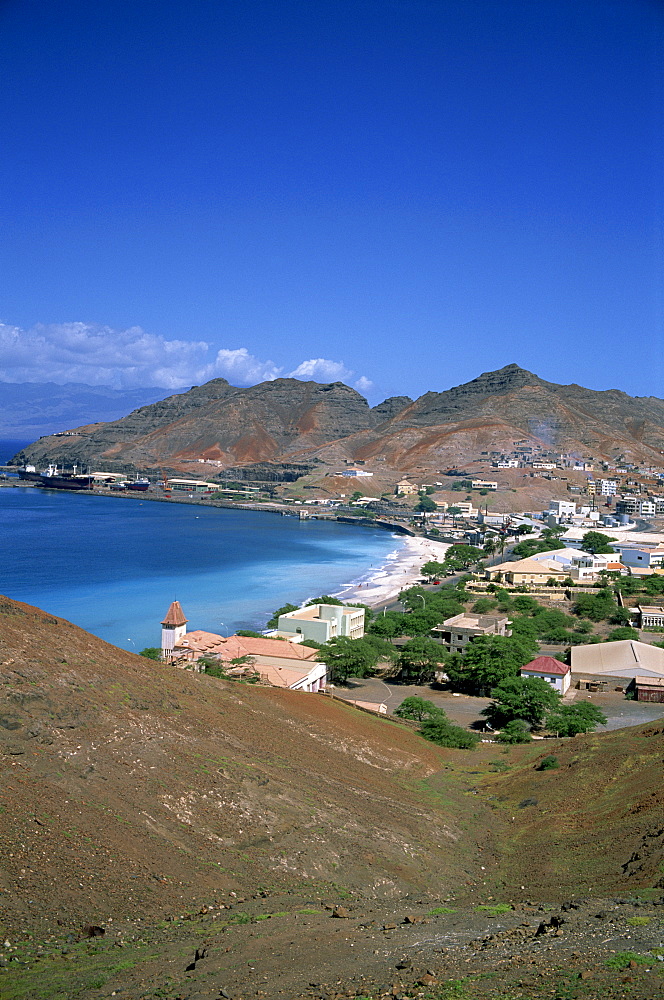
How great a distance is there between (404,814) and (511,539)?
5091cm

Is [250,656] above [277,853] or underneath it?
underneath

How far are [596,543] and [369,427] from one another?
91.4 meters

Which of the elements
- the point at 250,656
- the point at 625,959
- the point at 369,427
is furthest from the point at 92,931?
the point at 369,427

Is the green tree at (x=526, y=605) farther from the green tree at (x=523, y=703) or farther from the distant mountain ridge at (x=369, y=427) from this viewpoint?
the distant mountain ridge at (x=369, y=427)

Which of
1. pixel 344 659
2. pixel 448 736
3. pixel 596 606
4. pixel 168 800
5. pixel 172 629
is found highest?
pixel 168 800

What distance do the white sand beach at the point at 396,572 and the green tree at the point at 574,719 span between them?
17436 millimetres

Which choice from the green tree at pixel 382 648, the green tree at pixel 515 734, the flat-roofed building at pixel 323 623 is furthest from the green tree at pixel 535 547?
the green tree at pixel 515 734

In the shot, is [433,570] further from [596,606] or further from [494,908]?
[494,908]

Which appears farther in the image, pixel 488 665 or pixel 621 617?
pixel 621 617

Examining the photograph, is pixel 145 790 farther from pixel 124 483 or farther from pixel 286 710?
pixel 124 483

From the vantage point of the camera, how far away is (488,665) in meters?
22.1

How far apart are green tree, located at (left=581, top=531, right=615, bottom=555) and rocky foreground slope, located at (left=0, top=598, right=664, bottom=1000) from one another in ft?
119

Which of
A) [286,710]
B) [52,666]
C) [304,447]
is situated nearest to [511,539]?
[286,710]

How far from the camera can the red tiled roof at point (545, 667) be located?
71.1 feet
